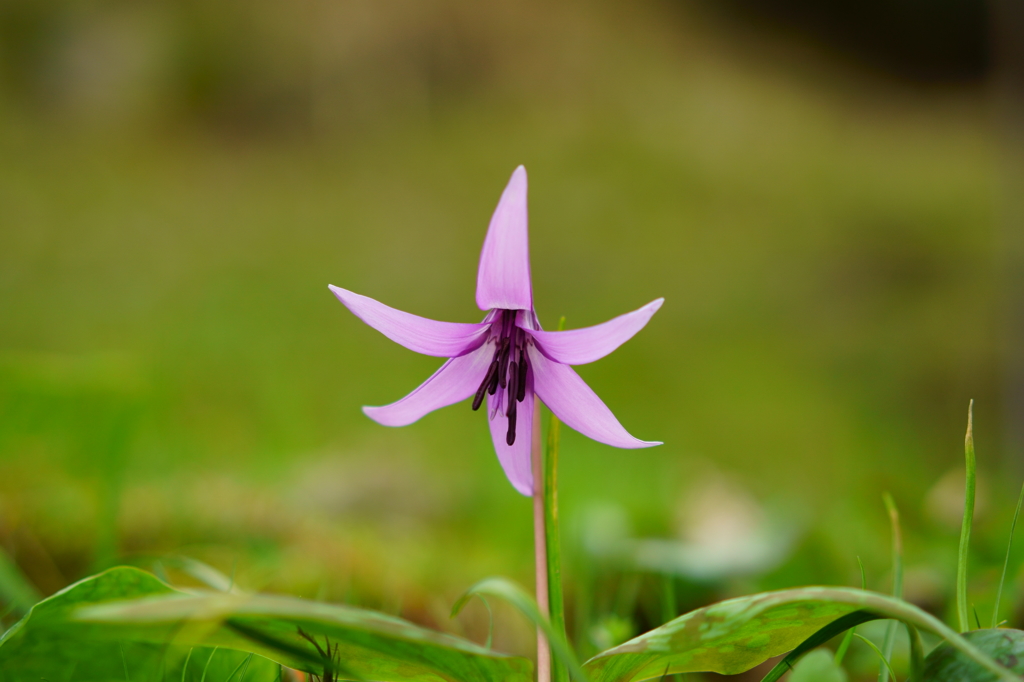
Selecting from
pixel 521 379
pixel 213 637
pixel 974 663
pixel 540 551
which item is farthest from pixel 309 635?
pixel 974 663

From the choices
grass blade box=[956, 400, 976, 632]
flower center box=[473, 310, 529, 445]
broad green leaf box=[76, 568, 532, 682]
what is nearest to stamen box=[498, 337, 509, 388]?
flower center box=[473, 310, 529, 445]

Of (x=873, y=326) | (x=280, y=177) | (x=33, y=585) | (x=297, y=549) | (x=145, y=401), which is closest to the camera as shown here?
(x=33, y=585)

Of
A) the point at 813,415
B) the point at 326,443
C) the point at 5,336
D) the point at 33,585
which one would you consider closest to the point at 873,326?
the point at 813,415

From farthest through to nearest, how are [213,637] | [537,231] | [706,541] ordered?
[537,231], [706,541], [213,637]

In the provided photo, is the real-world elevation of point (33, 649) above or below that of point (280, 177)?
below

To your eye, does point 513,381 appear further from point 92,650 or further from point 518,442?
point 92,650

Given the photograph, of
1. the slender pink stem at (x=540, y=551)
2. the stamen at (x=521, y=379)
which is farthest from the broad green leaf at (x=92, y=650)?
the stamen at (x=521, y=379)

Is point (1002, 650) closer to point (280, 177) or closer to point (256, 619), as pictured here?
point (256, 619)
